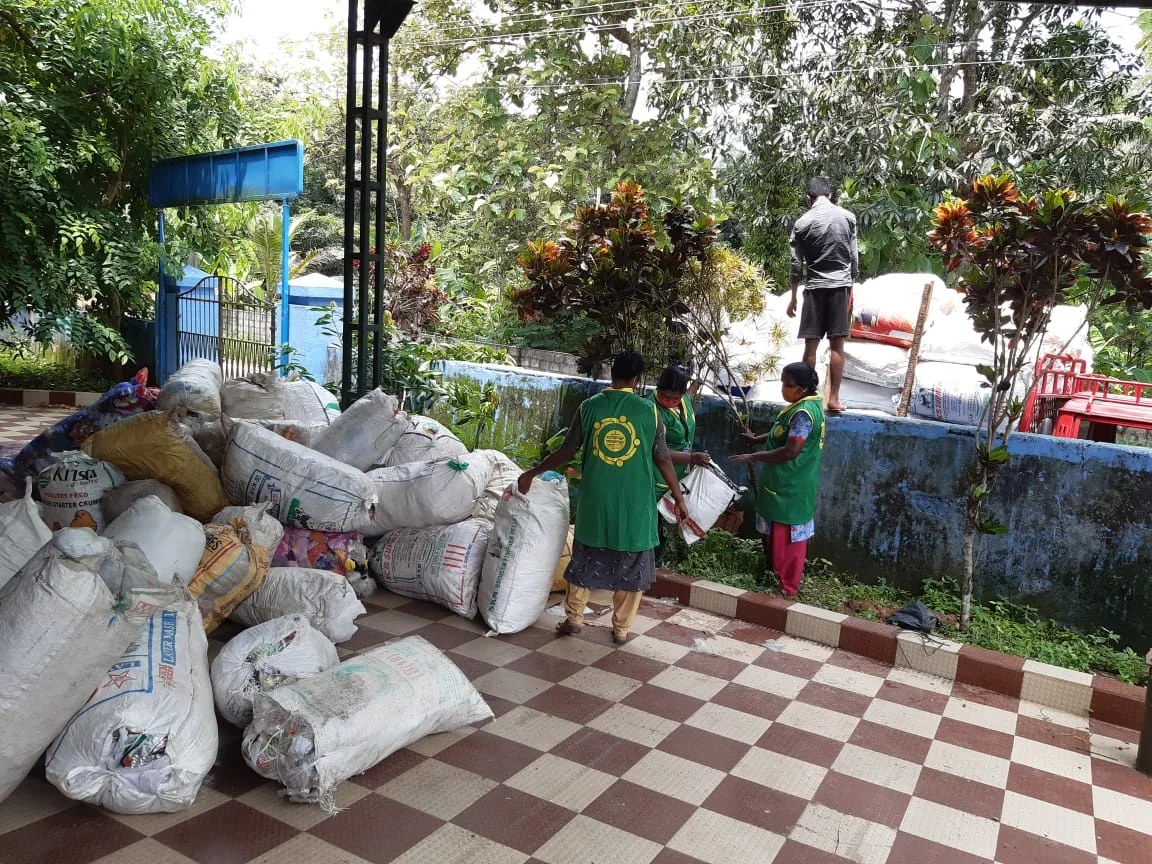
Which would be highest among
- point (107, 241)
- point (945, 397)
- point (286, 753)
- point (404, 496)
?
point (107, 241)

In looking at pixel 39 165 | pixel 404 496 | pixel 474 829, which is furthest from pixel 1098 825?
pixel 39 165

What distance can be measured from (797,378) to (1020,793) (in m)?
2.20

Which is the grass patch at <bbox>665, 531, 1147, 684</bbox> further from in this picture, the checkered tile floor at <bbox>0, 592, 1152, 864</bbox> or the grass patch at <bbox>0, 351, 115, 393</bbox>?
the grass patch at <bbox>0, 351, 115, 393</bbox>

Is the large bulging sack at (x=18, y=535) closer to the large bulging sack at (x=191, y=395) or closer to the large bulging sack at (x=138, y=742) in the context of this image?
the large bulging sack at (x=138, y=742)

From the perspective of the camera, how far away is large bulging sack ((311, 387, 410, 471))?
4883 mm

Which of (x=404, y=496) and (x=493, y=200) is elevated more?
(x=493, y=200)

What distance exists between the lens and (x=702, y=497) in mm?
4789

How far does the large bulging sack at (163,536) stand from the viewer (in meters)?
3.30

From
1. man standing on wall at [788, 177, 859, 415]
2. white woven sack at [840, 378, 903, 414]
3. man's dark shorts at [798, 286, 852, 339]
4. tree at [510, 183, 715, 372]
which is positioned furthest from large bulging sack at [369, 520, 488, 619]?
white woven sack at [840, 378, 903, 414]

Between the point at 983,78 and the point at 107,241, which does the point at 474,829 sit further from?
the point at 983,78

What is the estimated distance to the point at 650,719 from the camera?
3.46 metres

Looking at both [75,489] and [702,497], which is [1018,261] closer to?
[702,497]

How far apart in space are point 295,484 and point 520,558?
1.12 m

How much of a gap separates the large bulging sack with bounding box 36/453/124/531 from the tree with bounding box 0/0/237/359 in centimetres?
603
